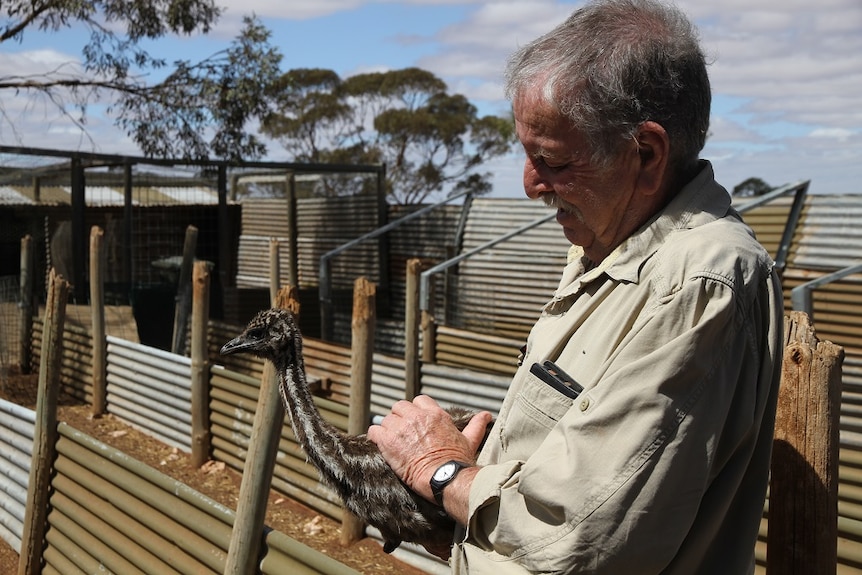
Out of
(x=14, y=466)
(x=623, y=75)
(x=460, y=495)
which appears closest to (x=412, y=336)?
(x=14, y=466)

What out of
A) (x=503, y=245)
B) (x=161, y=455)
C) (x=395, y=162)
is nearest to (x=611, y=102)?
(x=161, y=455)

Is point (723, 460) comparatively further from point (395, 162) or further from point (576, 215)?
point (395, 162)

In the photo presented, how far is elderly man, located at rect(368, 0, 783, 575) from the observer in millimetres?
1540

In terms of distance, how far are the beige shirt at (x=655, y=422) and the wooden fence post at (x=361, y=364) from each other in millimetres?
4485

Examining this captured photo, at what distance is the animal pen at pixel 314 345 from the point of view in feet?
14.0

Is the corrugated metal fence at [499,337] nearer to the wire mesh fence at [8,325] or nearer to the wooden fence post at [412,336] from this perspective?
the wooden fence post at [412,336]

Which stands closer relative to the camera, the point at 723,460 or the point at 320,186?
the point at 723,460

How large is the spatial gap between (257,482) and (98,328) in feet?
22.6

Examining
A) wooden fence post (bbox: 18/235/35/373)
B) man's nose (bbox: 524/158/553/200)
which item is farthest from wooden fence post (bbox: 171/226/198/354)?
man's nose (bbox: 524/158/553/200)

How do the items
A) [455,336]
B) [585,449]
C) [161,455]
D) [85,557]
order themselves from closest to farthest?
A: [585,449] → [85,557] → [161,455] → [455,336]

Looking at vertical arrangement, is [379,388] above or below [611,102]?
below

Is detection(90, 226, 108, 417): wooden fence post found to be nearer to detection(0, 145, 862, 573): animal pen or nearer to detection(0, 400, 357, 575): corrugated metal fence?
Result: detection(0, 145, 862, 573): animal pen

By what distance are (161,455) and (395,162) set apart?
24.0 meters

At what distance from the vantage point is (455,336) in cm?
947
